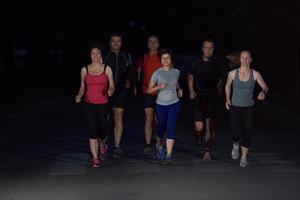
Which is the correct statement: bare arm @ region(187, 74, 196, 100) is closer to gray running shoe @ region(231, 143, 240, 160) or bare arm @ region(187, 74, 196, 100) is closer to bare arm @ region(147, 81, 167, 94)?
bare arm @ region(147, 81, 167, 94)

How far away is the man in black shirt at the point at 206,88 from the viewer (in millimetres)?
12250

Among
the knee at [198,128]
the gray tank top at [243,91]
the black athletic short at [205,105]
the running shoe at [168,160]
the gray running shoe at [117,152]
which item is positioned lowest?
the gray running shoe at [117,152]

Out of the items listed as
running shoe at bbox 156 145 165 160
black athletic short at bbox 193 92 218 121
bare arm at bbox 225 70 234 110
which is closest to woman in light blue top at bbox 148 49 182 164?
running shoe at bbox 156 145 165 160

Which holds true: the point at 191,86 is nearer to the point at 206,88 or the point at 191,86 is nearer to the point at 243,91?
the point at 206,88

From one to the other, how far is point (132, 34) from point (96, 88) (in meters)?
73.9

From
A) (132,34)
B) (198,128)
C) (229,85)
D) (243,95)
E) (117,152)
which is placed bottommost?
(117,152)

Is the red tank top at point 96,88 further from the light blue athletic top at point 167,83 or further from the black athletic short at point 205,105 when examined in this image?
the black athletic short at point 205,105

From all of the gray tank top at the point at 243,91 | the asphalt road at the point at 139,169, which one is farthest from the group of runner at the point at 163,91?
the asphalt road at the point at 139,169

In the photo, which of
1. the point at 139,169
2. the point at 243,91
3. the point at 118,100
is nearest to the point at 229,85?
the point at 243,91

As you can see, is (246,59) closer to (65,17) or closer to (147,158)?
(147,158)

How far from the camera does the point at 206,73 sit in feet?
40.2

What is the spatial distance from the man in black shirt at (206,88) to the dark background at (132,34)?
48cm

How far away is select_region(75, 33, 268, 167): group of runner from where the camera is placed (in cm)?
1159

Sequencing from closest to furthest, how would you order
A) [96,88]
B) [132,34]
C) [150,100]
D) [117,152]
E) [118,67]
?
[96,88], [118,67], [150,100], [117,152], [132,34]
